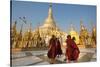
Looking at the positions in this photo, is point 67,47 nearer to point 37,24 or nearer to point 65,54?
point 65,54

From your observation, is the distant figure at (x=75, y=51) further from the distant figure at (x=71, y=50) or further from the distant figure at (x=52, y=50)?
the distant figure at (x=52, y=50)

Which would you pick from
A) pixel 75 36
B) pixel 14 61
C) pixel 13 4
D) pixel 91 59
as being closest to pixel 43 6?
pixel 13 4

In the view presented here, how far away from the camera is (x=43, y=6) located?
2.33 metres

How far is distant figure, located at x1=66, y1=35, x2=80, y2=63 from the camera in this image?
2430 mm

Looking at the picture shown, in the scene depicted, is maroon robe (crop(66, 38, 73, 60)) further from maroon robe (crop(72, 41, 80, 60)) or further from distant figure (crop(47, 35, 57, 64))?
distant figure (crop(47, 35, 57, 64))

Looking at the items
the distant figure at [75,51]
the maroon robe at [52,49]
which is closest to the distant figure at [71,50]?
the distant figure at [75,51]

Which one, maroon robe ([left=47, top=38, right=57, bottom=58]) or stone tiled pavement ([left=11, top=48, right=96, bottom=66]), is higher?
maroon robe ([left=47, top=38, right=57, bottom=58])

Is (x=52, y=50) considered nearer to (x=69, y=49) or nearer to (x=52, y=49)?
(x=52, y=49)

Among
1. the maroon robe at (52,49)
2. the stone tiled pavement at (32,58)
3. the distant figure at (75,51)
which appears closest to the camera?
the stone tiled pavement at (32,58)

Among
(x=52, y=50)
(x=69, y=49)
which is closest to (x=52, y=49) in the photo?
(x=52, y=50)

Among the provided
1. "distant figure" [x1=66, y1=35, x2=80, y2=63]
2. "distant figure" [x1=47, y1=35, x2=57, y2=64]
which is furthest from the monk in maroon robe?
"distant figure" [x1=47, y1=35, x2=57, y2=64]

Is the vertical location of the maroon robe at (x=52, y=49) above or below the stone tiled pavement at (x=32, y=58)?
above

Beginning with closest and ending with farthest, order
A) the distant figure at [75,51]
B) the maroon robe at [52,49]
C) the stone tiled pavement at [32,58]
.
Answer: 1. the stone tiled pavement at [32,58]
2. the maroon robe at [52,49]
3. the distant figure at [75,51]

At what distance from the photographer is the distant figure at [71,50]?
7.97ft
